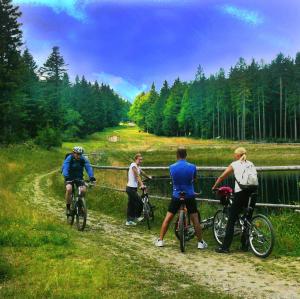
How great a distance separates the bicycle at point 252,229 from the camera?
31.0 feet

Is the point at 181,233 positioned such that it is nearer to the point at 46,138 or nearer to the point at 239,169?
the point at 239,169

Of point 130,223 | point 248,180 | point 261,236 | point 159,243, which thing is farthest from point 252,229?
point 130,223

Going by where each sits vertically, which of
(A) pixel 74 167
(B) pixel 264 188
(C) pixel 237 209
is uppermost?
(A) pixel 74 167

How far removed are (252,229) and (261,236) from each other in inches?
11.3

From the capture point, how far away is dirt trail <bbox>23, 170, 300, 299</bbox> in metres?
7.40

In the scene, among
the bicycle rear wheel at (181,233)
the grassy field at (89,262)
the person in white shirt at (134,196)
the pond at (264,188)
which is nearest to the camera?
the grassy field at (89,262)

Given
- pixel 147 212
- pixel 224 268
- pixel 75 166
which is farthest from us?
Answer: pixel 75 166

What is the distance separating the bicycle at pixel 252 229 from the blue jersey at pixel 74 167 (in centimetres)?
470

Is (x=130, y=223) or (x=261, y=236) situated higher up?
(x=261, y=236)

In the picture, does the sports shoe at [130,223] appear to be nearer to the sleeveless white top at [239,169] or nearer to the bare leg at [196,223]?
the bare leg at [196,223]

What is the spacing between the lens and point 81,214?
1365 cm

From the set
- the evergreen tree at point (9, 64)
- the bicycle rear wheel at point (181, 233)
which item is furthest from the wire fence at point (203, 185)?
the evergreen tree at point (9, 64)

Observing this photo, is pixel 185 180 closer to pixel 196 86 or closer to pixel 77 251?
pixel 77 251

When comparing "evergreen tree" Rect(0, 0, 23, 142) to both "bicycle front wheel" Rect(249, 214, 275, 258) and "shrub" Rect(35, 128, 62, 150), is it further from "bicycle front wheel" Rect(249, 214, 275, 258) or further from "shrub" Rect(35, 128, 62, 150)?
"bicycle front wheel" Rect(249, 214, 275, 258)
